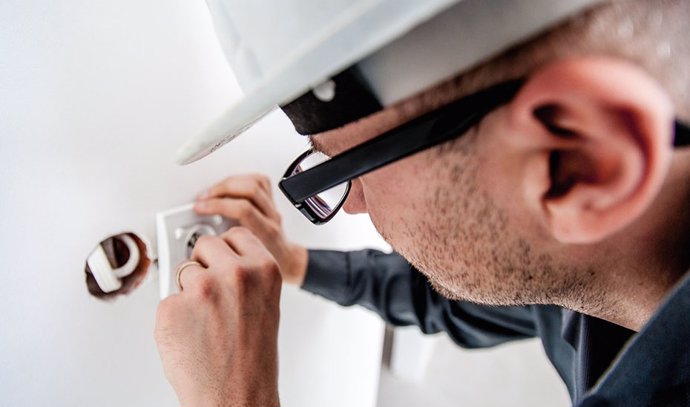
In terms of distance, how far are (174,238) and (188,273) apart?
8 cm

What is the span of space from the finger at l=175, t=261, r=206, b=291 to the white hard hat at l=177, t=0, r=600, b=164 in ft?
0.70

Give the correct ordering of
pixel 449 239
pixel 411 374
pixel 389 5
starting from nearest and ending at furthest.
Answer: pixel 389 5 → pixel 449 239 → pixel 411 374

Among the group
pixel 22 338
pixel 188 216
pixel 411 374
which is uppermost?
pixel 188 216

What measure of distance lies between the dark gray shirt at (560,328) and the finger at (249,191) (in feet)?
0.55

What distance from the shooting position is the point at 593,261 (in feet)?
1.62

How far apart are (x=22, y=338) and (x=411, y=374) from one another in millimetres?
1437

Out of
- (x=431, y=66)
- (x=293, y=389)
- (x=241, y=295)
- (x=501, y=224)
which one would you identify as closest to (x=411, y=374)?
(x=293, y=389)

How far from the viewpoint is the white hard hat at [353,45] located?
31 centimetres

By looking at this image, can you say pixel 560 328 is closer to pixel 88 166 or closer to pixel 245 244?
pixel 245 244

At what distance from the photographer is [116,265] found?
625 millimetres

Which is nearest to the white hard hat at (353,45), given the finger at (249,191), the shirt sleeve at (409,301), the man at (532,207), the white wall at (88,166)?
the man at (532,207)

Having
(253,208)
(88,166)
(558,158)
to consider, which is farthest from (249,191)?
(558,158)

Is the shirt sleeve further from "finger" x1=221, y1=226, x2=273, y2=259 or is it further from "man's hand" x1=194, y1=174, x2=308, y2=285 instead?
"finger" x1=221, y1=226, x2=273, y2=259

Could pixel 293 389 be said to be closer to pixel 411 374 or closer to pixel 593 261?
pixel 593 261
